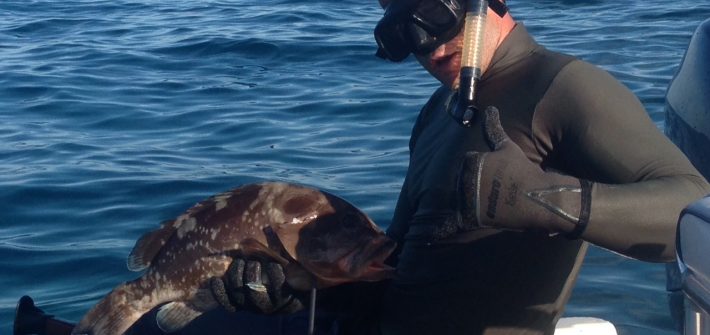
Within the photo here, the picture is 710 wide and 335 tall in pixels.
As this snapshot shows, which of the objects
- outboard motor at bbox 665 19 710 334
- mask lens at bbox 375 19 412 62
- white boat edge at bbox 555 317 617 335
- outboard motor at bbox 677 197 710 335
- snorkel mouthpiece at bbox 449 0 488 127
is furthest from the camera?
outboard motor at bbox 665 19 710 334

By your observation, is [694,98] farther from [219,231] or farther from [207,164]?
[207,164]

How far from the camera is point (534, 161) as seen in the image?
282cm

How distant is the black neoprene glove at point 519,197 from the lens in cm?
238

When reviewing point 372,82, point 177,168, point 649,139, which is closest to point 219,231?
point 649,139

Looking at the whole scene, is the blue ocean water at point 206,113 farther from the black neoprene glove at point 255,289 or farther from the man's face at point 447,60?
the black neoprene glove at point 255,289

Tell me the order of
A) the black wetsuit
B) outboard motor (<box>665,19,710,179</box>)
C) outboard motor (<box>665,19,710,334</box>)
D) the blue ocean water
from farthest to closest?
the blue ocean water
outboard motor (<box>665,19,710,179</box>)
outboard motor (<box>665,19,710,334</box>)
the black wetsuit

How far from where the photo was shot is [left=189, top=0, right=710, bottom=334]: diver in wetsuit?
240 centimetres

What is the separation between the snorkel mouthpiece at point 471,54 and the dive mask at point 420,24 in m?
0.22

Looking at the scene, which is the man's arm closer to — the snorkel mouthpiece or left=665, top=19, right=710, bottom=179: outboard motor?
the snorkel mouthpiece

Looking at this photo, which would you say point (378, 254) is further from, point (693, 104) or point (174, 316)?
point (693, 104)

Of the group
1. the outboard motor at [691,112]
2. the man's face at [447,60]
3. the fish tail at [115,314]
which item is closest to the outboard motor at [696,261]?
the outboard motor at [691,112]

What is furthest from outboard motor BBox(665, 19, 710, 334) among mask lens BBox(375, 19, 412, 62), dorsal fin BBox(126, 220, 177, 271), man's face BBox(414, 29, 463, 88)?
dorsal fin BBox(126, 220, 177, 271)

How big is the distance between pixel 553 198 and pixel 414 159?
100cm

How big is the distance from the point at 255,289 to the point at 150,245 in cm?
46
